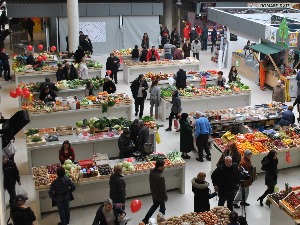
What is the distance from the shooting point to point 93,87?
59.3ft

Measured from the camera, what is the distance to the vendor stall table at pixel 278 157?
42.7 ft

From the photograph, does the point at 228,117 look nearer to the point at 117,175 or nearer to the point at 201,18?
the point at 117,175

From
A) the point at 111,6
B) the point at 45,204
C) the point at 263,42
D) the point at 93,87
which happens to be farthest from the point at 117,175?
the point at 111,6

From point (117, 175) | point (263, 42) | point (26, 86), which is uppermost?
point (263, 42)

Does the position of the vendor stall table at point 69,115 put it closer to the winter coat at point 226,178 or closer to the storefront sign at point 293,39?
the winter coat at point 226,178

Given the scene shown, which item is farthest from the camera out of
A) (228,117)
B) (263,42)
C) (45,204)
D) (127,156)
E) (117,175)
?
(263,42)

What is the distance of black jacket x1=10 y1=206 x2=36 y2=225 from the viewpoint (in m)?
8.91

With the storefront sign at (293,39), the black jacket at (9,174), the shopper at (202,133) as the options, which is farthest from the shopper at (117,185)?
the storefront sign at (293,39)

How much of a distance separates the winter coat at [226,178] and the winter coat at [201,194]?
488 millimetres

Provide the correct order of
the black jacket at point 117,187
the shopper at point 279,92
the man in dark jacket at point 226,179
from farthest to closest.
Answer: the shopper at point 279,92 → the man in dark jacket at point 226,179 → the black jacket at point 117,187

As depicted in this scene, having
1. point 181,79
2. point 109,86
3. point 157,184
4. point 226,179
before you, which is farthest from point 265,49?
point 157,184

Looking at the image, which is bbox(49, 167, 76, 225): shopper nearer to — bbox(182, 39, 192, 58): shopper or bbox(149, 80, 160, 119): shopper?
bbox(149, 80, 160, 119): shopper

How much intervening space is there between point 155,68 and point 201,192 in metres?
12.9

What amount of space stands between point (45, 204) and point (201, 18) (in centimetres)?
2459
